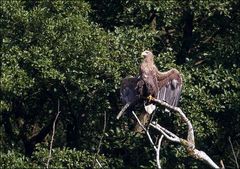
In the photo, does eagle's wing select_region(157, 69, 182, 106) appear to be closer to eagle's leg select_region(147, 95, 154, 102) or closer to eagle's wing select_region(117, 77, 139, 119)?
eagle's wing select_region(117, 77, 139, 119)

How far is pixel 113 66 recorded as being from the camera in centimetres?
1482

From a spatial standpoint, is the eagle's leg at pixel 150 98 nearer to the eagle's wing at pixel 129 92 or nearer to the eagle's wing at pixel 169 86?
the eagle's wing at pixel 129 92

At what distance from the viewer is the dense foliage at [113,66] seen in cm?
1498

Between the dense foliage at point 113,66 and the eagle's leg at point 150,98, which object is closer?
the eagle's leg at point 150,98

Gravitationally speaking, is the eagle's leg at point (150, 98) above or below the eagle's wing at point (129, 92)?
below

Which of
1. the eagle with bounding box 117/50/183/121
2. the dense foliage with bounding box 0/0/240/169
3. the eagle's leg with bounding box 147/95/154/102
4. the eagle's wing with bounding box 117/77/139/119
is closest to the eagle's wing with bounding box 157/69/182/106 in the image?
the eagle with bounding box 117/50/183/121

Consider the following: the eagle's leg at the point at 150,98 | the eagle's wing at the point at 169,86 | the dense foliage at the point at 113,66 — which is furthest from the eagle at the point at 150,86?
the dense foliage at the point at 113,66

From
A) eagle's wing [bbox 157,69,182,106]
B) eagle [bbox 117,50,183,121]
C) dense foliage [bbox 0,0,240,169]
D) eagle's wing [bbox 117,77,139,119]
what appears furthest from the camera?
dense foliage [bbox 0,0,240,169]

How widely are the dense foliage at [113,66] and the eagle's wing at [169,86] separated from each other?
2.56 m

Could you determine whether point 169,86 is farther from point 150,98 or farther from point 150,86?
point 150,98

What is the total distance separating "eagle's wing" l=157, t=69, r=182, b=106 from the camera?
12164mm

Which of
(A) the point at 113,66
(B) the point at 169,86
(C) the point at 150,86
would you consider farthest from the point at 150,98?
(A) the point at 113,66

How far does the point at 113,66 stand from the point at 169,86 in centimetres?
273

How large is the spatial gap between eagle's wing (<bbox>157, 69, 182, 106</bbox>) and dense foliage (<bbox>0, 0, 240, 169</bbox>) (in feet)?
8.41
